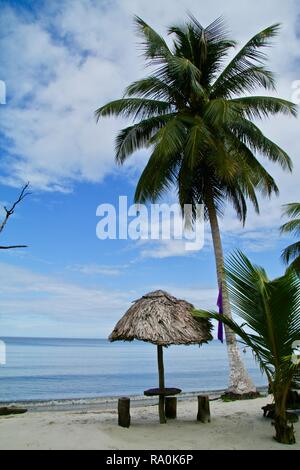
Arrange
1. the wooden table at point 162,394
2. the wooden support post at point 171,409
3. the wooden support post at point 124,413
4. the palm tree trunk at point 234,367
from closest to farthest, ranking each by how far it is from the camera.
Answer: the wooden support post at point 124,413, the wooden table at point 162,394, the wooden support post at point 171,409, the palm tree trunk at point 234,367

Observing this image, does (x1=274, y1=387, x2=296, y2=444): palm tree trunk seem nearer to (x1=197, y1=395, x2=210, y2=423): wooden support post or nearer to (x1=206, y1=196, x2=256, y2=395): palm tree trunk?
(x1=197, y1=395, x2=210, y2=423): wooden support post

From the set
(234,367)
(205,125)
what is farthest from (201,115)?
(234,367)

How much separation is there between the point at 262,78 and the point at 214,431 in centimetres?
959

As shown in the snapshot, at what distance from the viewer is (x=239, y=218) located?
1360cm

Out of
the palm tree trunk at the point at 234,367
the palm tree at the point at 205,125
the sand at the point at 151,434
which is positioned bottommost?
the sand at the point at 151,434

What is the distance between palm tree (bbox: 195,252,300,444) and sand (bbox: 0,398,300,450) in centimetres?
71

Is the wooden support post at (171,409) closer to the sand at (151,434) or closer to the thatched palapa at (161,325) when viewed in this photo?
the sand at (151,434)

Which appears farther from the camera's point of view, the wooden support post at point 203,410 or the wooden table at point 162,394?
the wooden support post at point 203,410

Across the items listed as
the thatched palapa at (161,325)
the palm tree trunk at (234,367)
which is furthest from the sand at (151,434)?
the palm tree trunk at (234,367)

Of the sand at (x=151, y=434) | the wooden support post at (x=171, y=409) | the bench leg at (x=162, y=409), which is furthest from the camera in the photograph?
the wooden support post at (x=171, y=409)

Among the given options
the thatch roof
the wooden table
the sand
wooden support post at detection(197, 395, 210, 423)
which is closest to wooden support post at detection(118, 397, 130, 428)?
the sand

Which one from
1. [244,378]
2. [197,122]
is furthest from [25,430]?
[197,122]

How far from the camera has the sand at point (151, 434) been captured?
19.9ft

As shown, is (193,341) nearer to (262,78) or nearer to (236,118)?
(236,118)
